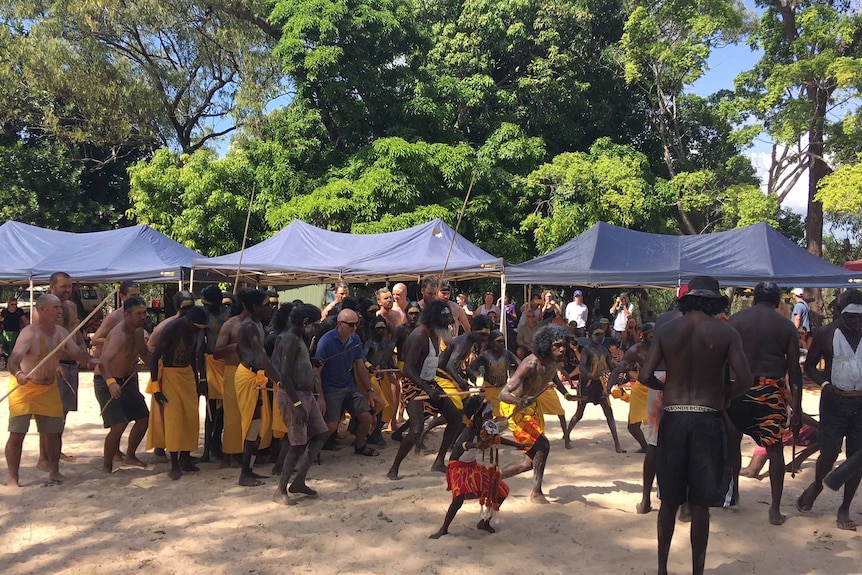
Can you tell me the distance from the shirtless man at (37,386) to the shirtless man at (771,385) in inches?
220

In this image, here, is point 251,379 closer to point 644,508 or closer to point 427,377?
point 427,377

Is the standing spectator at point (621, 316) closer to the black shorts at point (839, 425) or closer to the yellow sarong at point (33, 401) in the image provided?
the black shorts at point (839, 425)

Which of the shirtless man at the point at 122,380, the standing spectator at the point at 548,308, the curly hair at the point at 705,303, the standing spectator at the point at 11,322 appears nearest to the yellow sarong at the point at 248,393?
the shirtless man at the point at 122,380

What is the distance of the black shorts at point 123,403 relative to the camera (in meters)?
6.53

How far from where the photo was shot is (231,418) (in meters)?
6.67

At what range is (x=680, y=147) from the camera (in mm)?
21609

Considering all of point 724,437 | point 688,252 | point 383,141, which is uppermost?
point 383,141

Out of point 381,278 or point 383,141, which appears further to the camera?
point 383,141

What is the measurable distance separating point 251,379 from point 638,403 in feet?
12.1

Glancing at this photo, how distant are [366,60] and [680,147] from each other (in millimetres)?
9709

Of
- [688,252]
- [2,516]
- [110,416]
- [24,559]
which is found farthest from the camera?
[688,252]

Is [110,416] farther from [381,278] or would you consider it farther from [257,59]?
[257,59]

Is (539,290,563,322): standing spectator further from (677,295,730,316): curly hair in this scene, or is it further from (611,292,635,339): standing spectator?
(677,295,730,316): curly hair

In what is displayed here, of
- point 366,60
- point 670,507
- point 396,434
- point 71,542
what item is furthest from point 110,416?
point 366,60
